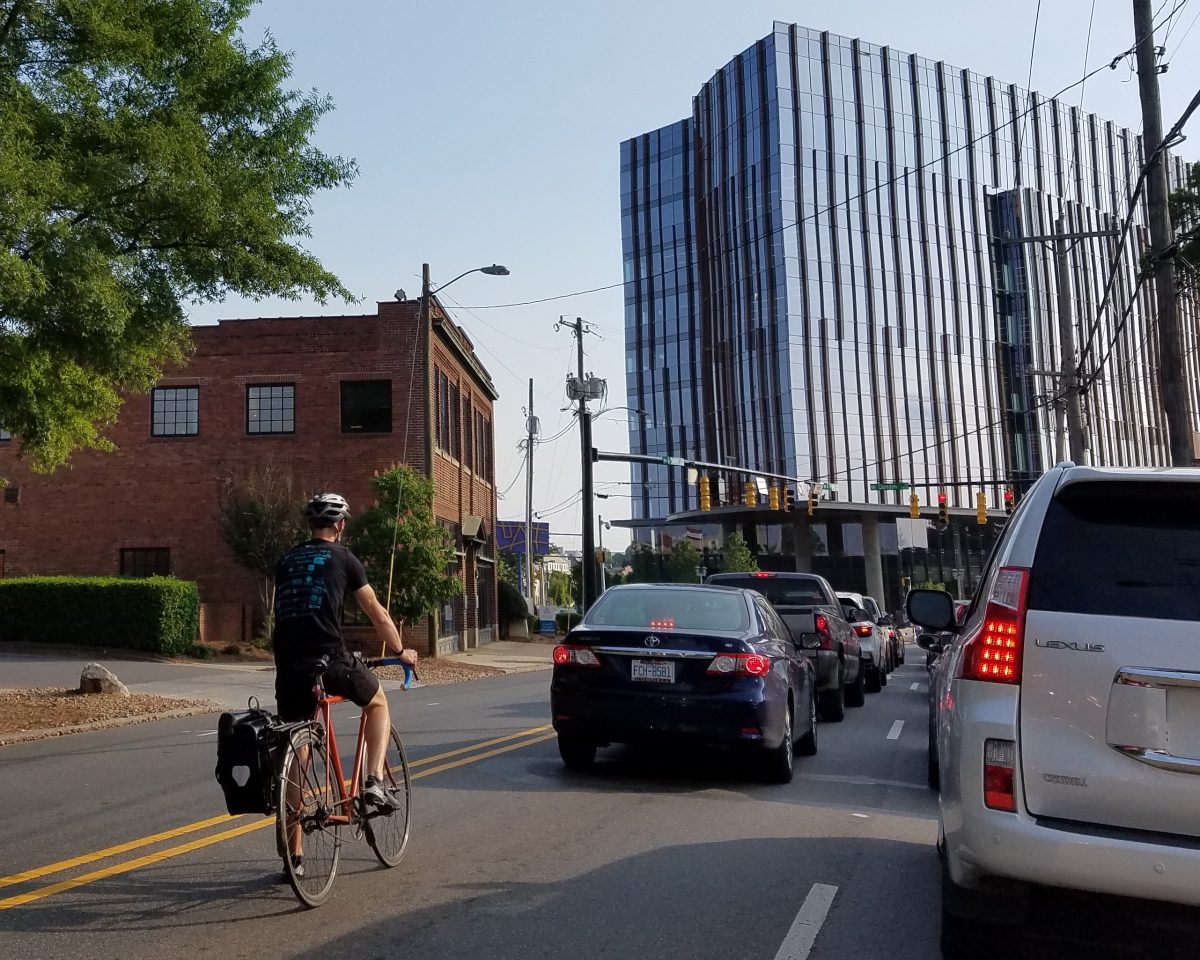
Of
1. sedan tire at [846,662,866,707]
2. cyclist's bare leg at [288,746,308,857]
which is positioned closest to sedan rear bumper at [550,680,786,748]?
cyclist's bare leg at [288,746,308,857]

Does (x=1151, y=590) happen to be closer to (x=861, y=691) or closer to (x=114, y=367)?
(x=114, y=367)

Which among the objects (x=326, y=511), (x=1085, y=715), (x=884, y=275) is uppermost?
(x=884, y=275)

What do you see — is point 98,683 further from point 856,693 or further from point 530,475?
point 530,475

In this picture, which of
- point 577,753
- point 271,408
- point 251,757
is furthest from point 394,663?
point 271,408

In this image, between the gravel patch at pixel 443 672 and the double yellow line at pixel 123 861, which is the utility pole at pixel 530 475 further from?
the double yellow line at pixel 123 861

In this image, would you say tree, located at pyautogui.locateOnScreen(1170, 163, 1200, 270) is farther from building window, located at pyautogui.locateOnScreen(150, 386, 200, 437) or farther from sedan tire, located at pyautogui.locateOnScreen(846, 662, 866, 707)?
building window, located at pyautogui.locateOnScreen(150, 386, 200, 437)

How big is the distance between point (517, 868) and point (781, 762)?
3.72 m

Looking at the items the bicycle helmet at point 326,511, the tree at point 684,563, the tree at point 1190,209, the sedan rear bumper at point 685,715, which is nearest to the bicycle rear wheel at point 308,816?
the bicycle helmet at point 326,511

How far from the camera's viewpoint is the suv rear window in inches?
171

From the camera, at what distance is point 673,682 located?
960 cm

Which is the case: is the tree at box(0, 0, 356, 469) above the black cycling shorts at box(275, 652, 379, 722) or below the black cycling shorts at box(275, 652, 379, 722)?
above

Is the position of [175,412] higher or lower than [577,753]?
higher

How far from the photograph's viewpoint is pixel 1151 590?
4.34m

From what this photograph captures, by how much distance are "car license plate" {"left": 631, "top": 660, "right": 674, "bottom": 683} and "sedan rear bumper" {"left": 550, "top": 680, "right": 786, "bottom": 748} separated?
0.11 m
